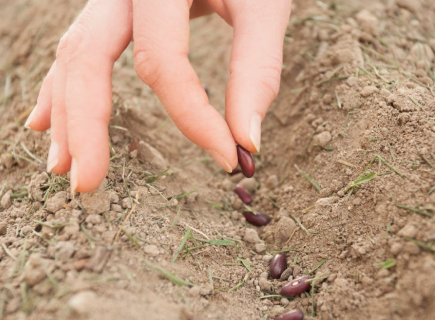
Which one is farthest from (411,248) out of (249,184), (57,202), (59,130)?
(59,130)

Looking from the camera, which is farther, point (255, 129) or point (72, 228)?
point (255, 129)

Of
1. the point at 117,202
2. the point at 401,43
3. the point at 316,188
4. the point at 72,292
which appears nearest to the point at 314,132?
the point at 316,188

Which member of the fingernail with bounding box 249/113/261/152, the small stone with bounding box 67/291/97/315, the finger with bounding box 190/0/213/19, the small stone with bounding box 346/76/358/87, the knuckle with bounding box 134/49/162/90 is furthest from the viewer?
the finger with bounding box 190/0/213/19

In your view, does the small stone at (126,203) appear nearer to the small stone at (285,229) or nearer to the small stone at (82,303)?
the small stone at (82,303)

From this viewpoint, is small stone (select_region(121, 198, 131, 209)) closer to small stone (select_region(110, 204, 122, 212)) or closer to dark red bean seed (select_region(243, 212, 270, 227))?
small stone (select_region(110, 204, 122, 212))

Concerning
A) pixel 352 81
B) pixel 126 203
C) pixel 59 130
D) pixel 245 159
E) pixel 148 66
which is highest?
pixel 148 66

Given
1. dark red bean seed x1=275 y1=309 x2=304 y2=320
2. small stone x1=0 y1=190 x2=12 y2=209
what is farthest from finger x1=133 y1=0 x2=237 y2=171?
small stone x1=0 y1=190 x2=12 y2=209

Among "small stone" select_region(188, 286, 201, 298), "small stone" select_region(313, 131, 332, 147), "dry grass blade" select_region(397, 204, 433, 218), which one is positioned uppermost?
"small stone" select_region(188, 286, 201, 298)

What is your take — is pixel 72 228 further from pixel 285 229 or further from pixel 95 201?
pixel 285 229
